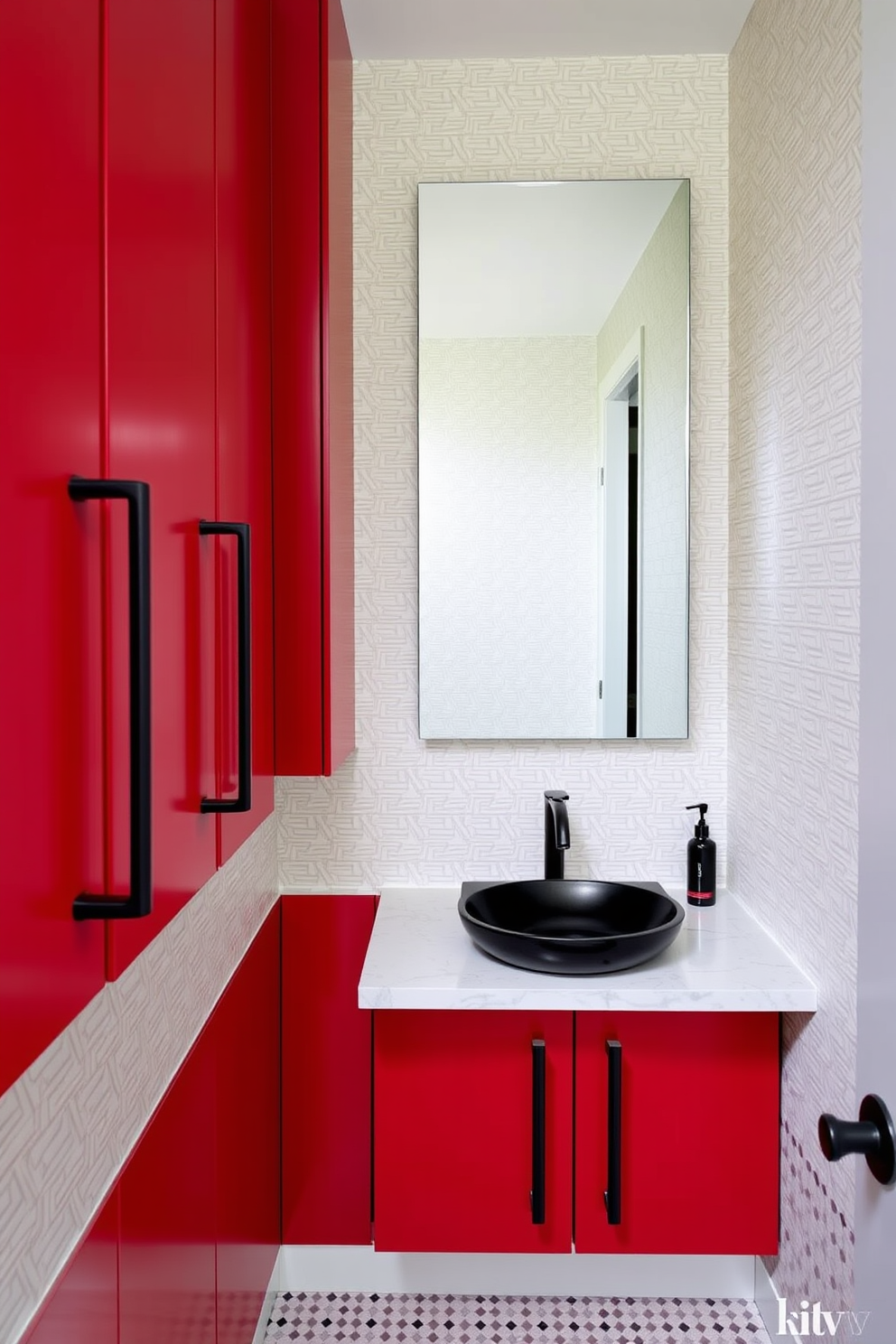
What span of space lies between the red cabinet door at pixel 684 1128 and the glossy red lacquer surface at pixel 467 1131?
0.04 meters

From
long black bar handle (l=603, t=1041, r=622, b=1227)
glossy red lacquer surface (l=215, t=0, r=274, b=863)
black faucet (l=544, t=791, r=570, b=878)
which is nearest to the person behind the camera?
glossy red lacquer surface (l=215, t=0, r=274, b=863)

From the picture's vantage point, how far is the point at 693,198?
194 centimetres

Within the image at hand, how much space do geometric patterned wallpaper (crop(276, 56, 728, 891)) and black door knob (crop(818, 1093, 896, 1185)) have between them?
4.03 ft

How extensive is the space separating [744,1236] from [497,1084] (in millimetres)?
489

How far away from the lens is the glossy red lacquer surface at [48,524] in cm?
50

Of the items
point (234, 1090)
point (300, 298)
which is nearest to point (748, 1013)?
point (234, 1090)

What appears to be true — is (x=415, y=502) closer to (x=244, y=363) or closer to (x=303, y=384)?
(x=303, y=384)

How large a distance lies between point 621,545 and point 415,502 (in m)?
0.43

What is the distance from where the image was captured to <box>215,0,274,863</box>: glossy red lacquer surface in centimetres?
102

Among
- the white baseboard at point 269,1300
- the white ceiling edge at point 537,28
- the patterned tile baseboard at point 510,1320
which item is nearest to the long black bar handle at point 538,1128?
the patterned tile baseboard at point 510,1320

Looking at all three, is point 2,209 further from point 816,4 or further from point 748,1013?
point 748,1013

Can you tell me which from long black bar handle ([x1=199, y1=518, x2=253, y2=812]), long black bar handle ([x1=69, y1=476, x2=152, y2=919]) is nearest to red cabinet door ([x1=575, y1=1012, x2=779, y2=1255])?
long black bar handle ([x1=199, y1=518, x2=253, y2=812])

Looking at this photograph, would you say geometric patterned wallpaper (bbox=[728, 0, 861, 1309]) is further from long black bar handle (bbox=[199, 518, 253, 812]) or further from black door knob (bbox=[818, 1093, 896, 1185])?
long black bar handle (bbox=[199, 518, 253, 812])

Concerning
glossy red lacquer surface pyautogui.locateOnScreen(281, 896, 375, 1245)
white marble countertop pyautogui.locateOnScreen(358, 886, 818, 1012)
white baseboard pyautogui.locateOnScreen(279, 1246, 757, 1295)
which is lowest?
white baseboard pyautogui.locateOnScreen(279, 1246, 757, 1295)
